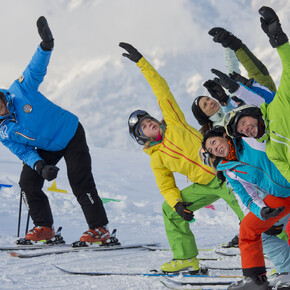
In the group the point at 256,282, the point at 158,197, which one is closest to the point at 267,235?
the point at 256,282

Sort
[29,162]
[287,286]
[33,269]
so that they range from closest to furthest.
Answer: [287,286] → [33,269] → [29,162]

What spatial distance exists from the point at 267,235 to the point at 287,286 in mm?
546

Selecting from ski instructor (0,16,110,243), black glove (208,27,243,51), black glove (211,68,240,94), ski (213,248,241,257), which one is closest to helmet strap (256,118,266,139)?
black glove (211,68,240,94)

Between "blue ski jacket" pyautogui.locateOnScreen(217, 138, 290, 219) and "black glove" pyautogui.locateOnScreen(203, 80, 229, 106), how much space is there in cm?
97

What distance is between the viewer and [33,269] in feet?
14.4

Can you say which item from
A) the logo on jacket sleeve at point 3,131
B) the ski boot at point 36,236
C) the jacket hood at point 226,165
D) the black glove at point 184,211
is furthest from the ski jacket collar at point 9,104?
the jacket hood at point 226,165

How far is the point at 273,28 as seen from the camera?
2814mm

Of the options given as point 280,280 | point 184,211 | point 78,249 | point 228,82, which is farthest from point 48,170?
point 280,280

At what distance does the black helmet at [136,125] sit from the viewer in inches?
173

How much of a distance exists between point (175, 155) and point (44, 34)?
2.33 m

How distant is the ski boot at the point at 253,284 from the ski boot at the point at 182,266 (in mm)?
1037

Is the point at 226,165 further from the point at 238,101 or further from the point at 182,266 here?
the point at 182,266

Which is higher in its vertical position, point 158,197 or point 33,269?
point 158,197

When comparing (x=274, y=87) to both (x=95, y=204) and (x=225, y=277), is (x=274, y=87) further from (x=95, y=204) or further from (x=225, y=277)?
(x=95, y=204)
